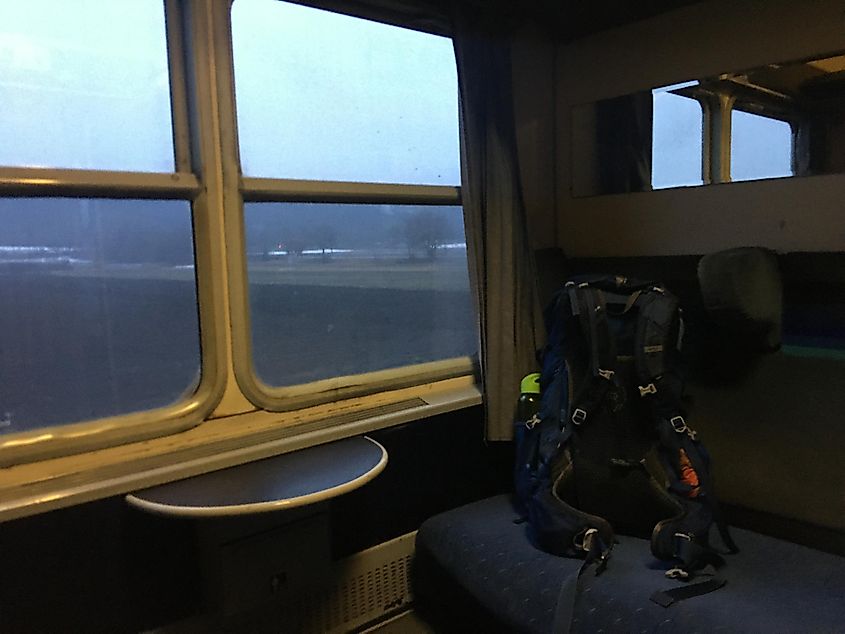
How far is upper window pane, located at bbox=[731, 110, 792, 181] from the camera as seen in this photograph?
173cm

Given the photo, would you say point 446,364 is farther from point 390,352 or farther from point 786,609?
point 786,609

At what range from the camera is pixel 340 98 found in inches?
71.2

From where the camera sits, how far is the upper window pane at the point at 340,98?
1.65 metres

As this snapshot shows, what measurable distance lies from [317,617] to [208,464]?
547mm

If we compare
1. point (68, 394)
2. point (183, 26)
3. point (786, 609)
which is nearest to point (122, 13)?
point (183, 26)

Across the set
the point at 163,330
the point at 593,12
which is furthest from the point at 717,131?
the point at 163,330

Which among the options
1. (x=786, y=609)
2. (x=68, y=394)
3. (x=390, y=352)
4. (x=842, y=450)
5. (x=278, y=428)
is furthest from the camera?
(x=390, y=352)

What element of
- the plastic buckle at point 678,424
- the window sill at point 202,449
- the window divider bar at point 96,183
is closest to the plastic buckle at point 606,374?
the plastic buckle at point 678,424

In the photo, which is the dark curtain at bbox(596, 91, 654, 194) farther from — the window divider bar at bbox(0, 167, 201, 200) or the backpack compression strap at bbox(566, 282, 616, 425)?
the window divider bar at bbox(0, 167, 201, 200)

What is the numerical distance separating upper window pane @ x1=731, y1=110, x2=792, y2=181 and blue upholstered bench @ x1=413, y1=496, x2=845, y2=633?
939 mm

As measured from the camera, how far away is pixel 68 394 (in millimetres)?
1437

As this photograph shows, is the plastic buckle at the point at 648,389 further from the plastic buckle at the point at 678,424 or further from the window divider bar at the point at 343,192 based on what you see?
the window divider bar at the point at 343,192

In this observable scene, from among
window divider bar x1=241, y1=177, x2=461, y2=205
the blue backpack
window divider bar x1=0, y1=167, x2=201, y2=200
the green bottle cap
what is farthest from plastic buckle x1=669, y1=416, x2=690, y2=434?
window divider bar x1=0, y1=167, x2=201, y2=200

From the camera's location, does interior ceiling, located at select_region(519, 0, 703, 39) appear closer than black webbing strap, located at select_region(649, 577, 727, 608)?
No
